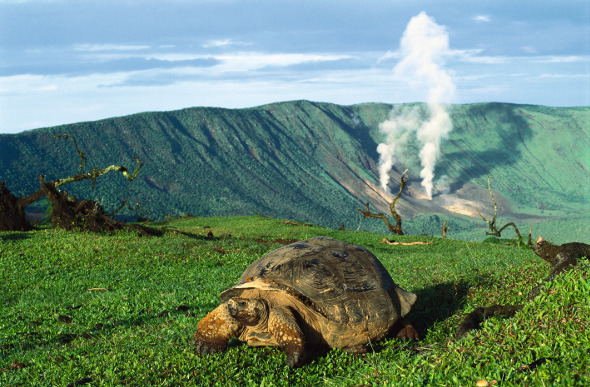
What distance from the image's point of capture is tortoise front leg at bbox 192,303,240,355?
20.1ft

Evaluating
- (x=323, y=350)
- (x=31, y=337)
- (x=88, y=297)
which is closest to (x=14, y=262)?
(x=88, y=297)

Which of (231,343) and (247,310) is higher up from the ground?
(247,310)

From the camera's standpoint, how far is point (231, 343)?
6484mm

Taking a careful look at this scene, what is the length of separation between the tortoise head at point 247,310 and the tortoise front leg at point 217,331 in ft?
0.64

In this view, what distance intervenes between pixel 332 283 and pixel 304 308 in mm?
467

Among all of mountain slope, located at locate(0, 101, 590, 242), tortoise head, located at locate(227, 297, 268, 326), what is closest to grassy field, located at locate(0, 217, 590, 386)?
tortoise head, located at locate(227, 297, 268, 326)

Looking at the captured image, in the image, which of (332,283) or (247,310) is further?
(332,283)

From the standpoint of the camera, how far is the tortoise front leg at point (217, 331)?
20.1 ft

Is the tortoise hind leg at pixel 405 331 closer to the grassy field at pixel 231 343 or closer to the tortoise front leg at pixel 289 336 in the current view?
the grassy field at pixel 231 343

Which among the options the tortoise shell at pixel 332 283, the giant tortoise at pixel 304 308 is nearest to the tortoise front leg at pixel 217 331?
the giant tortoise at pixel 304 308

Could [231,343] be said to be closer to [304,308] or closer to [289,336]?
[289,336]

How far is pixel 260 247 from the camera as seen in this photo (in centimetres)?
1688

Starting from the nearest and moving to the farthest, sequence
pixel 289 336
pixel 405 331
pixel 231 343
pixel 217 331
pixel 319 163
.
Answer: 1. pixel 289 336
2. pixel 217 331
3. pixel 231 343
4. pixel 405 331
5. pixel 319 163

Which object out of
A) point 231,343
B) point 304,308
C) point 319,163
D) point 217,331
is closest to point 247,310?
point 217,331
